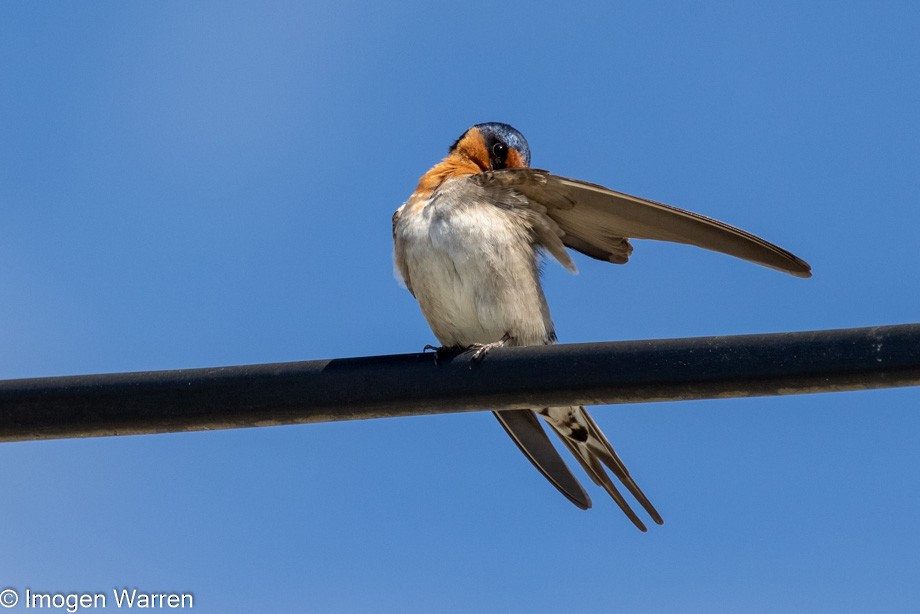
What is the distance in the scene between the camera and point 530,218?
20.2 feet

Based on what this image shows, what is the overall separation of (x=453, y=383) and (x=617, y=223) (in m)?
2.41

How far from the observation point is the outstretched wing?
4.54 metres

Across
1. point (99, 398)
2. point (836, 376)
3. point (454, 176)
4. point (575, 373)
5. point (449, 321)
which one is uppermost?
point (454, 176)

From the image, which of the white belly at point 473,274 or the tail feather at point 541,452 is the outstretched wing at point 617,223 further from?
the tail feather at point 541,452

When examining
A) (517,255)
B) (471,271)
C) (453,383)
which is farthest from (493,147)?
(453,383)

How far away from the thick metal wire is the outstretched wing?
1.18 metres

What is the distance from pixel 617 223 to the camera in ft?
18.8

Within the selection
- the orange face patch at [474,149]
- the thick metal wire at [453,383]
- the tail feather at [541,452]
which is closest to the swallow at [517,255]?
the tail feather at [541,452]

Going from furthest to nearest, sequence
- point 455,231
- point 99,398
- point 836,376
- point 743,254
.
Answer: point 455,231 < point 743,254 < point 99,398 < point 836,376

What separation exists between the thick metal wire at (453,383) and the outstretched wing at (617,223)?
3.88ft

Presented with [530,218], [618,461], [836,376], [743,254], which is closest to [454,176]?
[530,218]

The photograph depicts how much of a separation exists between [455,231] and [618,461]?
1.30 metres

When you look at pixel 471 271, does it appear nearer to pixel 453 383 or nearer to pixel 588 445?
pixel 588 445

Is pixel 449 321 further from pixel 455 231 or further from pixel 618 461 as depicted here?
pixel 618 461
